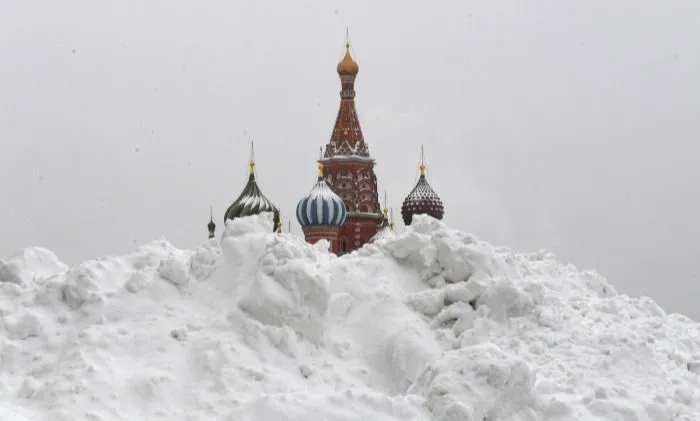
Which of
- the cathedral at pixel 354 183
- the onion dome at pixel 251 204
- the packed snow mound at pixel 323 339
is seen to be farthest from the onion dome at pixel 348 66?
the packed snow mound at pixel 323 339

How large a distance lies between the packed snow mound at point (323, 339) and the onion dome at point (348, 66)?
23.6 m

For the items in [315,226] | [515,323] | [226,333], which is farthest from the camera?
[315,226]

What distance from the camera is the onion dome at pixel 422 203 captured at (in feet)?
111

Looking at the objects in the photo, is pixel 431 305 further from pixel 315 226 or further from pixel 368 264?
pixel 315 226

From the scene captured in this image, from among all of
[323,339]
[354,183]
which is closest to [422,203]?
[354,183]

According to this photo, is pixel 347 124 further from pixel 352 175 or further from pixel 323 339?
pixel 323 339

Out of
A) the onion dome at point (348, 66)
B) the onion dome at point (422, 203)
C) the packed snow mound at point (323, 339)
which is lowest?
the onion dome at point (422, 203)

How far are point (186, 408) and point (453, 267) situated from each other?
3.70m

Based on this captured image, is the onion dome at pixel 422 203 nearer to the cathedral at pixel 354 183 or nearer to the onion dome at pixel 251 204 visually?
the cathedral at pixel 354 183

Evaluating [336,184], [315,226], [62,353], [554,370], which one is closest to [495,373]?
[554,370]

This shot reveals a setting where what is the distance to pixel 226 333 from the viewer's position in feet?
34.0

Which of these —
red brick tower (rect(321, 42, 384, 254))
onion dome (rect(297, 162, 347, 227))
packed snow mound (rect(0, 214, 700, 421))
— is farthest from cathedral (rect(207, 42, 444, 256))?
packed snow mound (rect(0, 214, 700, 421))

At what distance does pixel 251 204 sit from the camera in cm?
3058

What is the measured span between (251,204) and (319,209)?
7.88 ft
